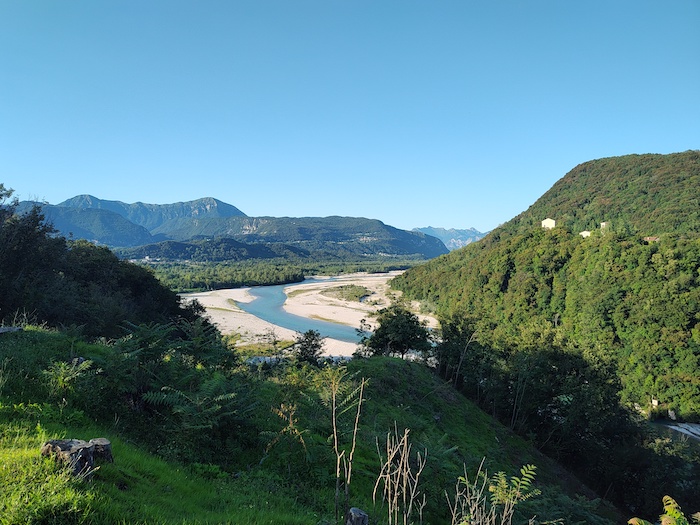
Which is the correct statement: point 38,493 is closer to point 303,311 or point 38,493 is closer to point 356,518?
point 356,518

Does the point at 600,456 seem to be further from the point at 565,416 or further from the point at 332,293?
the point at 332,293

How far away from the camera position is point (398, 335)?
2878cm

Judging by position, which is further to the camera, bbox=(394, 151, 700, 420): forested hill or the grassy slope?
bbox=(394, 151, 700, 420): forested hill

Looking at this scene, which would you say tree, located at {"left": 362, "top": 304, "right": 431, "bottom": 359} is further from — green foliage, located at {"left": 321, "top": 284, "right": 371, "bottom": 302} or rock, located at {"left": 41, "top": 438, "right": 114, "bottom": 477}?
green foliage, located at {"left": 321, "top": 284, "right": 371, "bottom": 302}

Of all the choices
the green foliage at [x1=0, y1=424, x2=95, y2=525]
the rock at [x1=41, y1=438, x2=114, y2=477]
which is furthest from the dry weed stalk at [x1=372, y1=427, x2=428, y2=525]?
the rock at [x1=41, y1=438, x2=114, y2=477]

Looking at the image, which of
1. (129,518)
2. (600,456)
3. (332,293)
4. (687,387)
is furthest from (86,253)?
(332,293)

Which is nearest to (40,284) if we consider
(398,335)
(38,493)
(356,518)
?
(38,493)

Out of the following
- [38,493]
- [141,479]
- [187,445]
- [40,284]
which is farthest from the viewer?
[40,284]

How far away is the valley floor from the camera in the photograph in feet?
170

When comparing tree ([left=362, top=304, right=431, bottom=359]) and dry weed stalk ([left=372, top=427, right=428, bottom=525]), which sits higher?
dry weed stalk ([left=372, top=427, right=428, bottom=525])

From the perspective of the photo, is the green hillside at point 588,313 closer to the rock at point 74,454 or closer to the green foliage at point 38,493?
the rock at point 74,454

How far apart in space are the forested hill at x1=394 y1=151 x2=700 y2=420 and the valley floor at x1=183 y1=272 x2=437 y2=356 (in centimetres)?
1490

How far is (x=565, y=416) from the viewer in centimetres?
2184

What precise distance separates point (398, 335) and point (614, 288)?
3925cm
